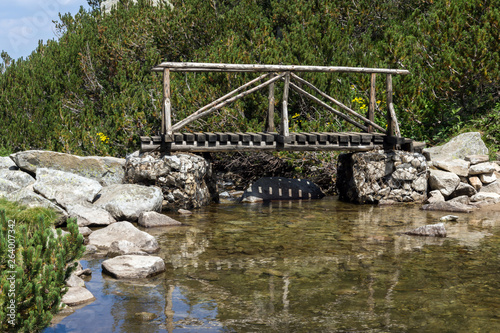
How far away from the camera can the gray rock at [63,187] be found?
881 centimetres

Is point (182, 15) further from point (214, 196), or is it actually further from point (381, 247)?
point (381, 247)

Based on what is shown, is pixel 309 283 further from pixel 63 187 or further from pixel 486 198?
pixel 486 198

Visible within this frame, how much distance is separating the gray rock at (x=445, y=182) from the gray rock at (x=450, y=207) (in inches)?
41.0

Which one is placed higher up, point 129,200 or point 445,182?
point 445,182

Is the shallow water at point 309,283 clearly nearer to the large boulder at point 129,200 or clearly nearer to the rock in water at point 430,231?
the rock in water at point 430,231

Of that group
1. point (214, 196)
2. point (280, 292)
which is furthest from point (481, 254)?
point (214, 196)

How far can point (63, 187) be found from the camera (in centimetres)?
916

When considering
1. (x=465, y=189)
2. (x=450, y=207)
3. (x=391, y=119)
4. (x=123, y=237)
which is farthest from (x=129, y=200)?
(x=465, y=189)

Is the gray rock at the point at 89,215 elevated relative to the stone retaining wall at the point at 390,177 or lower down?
lower down

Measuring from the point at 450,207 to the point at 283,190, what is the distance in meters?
3.71

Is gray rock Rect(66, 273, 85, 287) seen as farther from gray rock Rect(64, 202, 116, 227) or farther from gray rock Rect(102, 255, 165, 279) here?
gray rock Rect(64, 202, 116, 227)

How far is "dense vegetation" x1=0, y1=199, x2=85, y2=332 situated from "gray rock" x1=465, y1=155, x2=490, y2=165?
9656 millimetres

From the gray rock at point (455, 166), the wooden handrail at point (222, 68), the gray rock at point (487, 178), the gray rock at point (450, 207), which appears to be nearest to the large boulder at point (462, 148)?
the gray rock at point (455, 166)

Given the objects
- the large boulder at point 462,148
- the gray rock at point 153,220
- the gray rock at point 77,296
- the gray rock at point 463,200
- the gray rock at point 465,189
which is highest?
the large boulder at point 462,148
